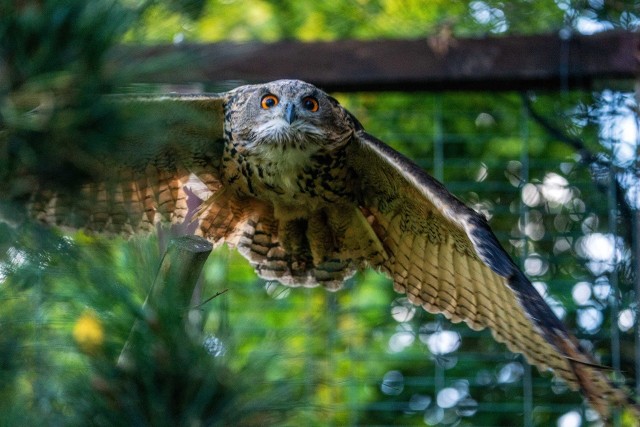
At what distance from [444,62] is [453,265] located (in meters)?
0.73

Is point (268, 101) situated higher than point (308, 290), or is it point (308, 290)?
point (268, 101)

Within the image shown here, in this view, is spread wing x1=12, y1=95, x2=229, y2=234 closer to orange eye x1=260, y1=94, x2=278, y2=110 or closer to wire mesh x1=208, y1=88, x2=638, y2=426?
orange eye x1=260, y1=94, x2=278, y2=110

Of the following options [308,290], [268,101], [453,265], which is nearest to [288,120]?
[268,101]

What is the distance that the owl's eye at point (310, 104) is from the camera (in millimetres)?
2971

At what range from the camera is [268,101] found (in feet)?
9.79

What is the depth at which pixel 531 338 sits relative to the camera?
2.77 meters

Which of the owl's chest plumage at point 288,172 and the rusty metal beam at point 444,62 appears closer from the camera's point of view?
the owl's chest plumage at point 288,172

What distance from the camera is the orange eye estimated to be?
2.98m

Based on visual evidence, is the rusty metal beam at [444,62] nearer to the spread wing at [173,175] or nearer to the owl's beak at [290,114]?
the spread wing at [173,175]

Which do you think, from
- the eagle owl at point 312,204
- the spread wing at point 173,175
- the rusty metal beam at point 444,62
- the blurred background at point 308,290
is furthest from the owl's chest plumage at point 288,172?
the rusty metal beam at point 444,62

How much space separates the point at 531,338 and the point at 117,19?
179 centimetres

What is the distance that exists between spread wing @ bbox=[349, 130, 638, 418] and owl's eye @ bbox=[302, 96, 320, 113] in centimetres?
16

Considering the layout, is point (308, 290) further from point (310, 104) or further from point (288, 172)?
point (310, 104)

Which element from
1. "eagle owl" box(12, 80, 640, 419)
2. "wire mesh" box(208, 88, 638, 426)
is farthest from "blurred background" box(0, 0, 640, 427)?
"eagle owl" box(12, 80, 640, 419)
